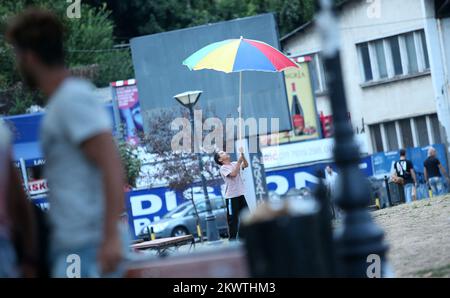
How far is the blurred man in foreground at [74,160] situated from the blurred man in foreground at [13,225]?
351 millimetres

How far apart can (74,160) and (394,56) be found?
4114 cm

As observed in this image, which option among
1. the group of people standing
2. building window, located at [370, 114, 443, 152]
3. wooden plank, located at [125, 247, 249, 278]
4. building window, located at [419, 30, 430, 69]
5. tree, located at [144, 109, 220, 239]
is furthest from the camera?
building window, located at [370, 114, 443, 152]

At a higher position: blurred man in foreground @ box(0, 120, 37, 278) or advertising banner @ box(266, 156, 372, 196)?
blurred man in foreground @ box(0, 120, 37, 278)

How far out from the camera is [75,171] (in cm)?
543

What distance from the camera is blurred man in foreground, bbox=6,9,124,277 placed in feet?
17.3

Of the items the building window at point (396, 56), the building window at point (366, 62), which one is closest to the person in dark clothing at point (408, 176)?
the building window at point (396, 56)

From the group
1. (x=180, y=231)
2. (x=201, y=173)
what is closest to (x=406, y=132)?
(x=180, y=231)

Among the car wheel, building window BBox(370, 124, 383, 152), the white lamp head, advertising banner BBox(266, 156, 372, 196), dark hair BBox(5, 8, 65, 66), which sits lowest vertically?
the car wheel

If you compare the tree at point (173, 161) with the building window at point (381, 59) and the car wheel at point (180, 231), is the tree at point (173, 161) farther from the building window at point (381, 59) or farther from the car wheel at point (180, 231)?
the building window at point (381, 59)

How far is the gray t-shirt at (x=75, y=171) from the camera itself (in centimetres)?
536

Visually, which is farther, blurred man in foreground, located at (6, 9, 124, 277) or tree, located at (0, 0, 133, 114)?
tree, located at (0, 0, 133, 114)

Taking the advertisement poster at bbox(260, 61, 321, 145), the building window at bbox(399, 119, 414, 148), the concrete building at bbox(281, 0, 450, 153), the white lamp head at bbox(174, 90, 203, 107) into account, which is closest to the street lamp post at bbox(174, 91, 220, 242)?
the white lamp head at bbox(174, 90, 203, 107)

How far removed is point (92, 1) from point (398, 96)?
2705 centimetres

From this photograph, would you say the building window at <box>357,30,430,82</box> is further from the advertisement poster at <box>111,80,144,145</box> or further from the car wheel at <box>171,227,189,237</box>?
the car wheel at <box>171,227,189,237</box>
